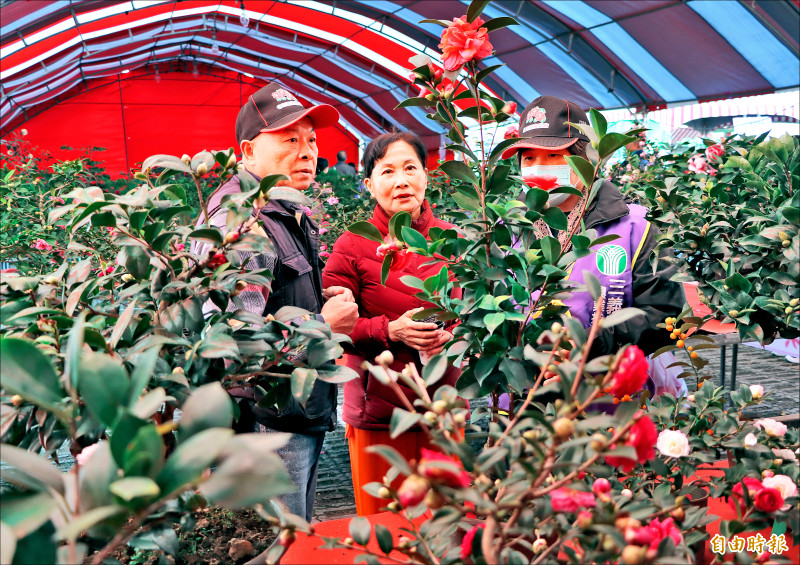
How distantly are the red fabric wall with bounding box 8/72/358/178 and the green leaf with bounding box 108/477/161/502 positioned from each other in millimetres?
16978

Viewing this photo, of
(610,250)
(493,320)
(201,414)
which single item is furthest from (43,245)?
(201,414)

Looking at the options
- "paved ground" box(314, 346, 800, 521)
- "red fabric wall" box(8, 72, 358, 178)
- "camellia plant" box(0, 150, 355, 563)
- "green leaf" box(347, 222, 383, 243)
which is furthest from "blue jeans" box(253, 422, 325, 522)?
"red fabric wall" box(8, 72, 358, 178)

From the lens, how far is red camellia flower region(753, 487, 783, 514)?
0.97 metres

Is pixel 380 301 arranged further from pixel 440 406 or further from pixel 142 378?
pixel 142 378

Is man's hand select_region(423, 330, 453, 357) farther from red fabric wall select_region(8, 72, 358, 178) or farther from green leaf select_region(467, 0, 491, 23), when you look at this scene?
red fabric wall select_region(8, 72, 358, 178)

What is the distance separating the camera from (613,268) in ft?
6.26

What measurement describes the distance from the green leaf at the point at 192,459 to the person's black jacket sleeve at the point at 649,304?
1.42 m

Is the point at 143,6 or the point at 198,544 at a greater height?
the point at 143,6

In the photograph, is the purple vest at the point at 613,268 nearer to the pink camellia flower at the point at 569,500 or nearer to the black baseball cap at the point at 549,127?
the black baseball cap at the point at 549,127

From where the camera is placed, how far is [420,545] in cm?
94

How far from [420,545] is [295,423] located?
0.97 m

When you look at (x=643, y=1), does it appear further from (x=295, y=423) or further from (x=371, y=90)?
(x=371, y=90)

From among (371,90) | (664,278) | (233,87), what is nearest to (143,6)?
(371,90)

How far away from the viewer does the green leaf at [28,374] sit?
605mm
